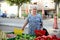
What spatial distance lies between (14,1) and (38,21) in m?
43.0

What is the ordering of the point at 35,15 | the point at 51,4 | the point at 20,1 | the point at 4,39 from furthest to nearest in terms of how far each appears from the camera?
the point at 51,4
the point at 20,1
the point at 35,15
the point at 4,39

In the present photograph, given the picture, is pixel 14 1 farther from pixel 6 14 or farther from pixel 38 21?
pixel 38 21

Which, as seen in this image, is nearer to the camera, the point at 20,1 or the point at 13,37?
the point at 13,37

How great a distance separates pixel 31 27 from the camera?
709 centimetres

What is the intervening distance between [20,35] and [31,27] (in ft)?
7.37

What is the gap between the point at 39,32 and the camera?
4.39 metres

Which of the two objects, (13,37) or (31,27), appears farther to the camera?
(31,27)

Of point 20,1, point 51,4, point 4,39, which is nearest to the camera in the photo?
point 4,39

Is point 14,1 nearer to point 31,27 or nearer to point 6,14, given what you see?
point 6,14

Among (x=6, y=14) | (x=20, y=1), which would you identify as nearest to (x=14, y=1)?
(x=20, y=1)

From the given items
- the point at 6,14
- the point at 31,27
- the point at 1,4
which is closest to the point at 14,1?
the point at 6,14

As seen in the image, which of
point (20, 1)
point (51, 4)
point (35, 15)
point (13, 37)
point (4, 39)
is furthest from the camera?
point (51, 4)

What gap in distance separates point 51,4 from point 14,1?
10.3m

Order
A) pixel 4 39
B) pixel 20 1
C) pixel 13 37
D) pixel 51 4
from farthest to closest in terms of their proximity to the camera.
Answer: pixel 51 4, pixel 20 1, pixel 13 37, pixel 4 39
